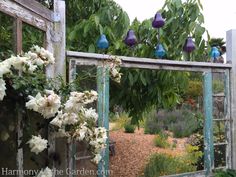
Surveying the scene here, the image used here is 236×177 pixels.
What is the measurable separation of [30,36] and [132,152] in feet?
12.7

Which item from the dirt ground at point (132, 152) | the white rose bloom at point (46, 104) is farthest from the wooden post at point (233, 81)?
the white rose bloom at point (46, 104)

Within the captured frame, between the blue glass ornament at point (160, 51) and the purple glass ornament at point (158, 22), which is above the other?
the purple glass ornament at point (158, 22)

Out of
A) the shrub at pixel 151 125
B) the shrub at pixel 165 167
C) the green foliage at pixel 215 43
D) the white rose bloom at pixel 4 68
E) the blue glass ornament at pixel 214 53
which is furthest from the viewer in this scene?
the shrub at pixel 151 125

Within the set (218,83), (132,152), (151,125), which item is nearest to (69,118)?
(218,83)

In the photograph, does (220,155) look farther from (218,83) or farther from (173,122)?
(173,122)

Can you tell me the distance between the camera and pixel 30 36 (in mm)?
2512

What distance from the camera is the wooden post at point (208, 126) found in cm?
371

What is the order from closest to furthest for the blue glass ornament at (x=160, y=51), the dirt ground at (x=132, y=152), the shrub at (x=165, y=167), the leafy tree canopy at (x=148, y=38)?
the blue glass ornament at (x=160, y=51) < the leafy tree canopy at (x=148, y=38) < the shrub at (x=165, y=167) < the dirt ground at (x=132, y=152)

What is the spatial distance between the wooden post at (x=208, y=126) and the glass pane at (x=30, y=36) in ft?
6.27

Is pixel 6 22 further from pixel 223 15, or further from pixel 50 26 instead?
pixel 223 15

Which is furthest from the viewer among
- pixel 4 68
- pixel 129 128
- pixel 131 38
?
pixel 129 128

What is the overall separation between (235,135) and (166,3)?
166 centimetres

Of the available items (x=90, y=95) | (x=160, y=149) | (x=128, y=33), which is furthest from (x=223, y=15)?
(x=90, y=95)

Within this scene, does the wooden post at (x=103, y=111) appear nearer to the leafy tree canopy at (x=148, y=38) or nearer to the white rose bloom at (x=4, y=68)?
the leafy tree canopy at (x=148, y=38)
